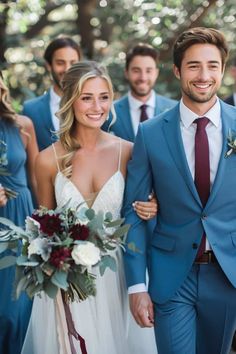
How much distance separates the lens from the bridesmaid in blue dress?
509 centimetres

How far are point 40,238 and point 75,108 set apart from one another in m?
1.31

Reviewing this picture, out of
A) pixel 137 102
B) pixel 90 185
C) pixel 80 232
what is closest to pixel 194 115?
pixel 90 185

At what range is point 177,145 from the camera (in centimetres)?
380

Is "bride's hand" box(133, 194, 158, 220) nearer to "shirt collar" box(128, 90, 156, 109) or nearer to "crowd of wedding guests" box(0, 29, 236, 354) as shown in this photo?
"crowd of wedding guests" box(0, 29, 236, 354)

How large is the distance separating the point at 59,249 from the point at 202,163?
0.97 meters

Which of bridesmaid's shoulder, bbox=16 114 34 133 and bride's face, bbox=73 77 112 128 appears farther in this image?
bridesmaid's shoulder, bbox=16 114 34 133

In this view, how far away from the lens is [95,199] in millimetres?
4320

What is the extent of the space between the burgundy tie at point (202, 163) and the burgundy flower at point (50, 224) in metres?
0.85

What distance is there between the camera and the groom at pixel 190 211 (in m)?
3.75

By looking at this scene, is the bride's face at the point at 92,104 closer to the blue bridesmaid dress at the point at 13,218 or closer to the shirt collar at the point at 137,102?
the blue bridesmaid dress at the point at 13,218

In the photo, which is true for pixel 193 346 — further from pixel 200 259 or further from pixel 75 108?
pixel 75 108

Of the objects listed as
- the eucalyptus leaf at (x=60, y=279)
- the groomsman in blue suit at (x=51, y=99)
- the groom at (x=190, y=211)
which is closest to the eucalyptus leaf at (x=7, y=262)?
the eucalyptus leaf at (x=60, y=279)

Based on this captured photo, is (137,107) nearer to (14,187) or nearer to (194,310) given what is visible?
(14,187)

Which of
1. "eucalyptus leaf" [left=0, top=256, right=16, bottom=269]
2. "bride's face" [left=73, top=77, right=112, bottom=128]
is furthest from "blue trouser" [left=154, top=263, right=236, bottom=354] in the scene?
"bride's face" [left=73, top=77, right=112, bottom=128]
